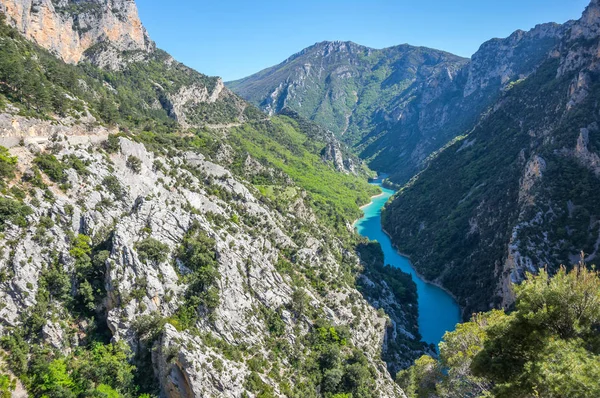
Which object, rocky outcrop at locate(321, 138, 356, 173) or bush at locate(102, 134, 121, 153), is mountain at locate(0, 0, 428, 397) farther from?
rocky outcrop at locate(321, 138, 356, 173)

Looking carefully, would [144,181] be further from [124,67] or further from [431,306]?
[124,67]

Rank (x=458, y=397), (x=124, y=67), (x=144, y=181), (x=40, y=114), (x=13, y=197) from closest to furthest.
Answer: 1. (x=458, y=397)
2. (x=13, y=197)
3. (x=40, y=114)
4. (x=144, y=181)
5. (x=124, y=67)

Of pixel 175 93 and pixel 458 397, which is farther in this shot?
pixel 175 93

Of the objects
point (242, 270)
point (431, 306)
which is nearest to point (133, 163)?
point (242, 270)

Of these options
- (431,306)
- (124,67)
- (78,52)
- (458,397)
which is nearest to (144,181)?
(458,397)

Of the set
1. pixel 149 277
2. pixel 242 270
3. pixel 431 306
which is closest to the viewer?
pixel 149 277

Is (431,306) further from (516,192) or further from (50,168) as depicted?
(50,168)
